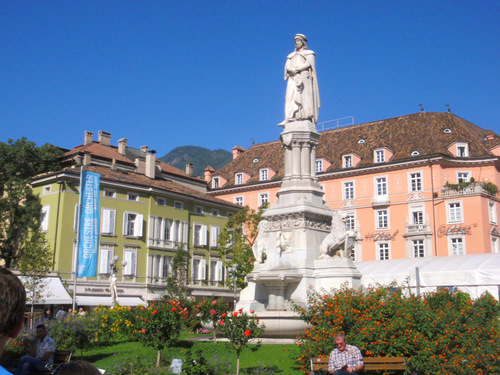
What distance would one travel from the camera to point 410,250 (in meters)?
50.4

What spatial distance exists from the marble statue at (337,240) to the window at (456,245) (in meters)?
34.9

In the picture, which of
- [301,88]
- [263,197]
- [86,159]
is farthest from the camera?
[263,197]

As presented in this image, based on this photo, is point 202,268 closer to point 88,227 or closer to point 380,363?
point 88,227

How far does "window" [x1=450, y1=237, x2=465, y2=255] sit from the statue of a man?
112ft

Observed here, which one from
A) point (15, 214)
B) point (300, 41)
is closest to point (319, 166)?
point (15, 214)

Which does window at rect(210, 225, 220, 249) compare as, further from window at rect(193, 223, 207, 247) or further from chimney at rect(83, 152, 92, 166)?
chimney at rect(83, 152, 92, 166)

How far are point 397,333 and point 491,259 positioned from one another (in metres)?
14.2

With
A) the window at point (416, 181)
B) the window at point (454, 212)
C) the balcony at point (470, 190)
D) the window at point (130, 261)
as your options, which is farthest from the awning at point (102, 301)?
the balcony at point (470, 190)

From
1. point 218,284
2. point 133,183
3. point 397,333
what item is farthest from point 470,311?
point 218,284

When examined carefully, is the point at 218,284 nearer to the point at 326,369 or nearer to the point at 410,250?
the point at 410,250

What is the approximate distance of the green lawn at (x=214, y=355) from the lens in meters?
12.2

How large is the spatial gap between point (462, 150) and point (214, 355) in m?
44.7

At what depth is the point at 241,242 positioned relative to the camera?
149ft

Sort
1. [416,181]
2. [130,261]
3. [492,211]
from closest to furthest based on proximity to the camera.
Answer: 1. [130,261]
2. [492,211]
3. [416,181]
